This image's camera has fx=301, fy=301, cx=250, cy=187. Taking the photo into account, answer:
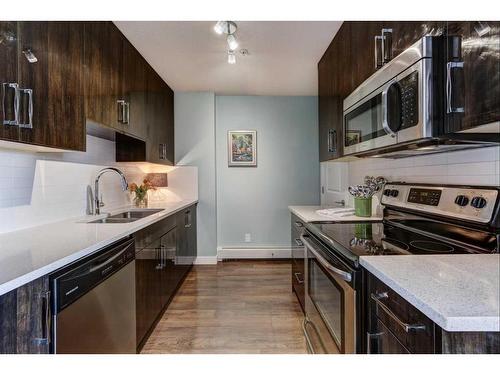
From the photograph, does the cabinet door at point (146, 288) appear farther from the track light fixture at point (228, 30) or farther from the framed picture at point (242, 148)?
the framed picture at point (242, 148)

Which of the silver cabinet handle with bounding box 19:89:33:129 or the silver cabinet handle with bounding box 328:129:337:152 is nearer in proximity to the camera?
the silver cabinet handle with bounding box 19:89:33:129

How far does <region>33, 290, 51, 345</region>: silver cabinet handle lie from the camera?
105 centimetres

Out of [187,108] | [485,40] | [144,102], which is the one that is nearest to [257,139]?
[187,108]

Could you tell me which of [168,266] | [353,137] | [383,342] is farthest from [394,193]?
[168,266]

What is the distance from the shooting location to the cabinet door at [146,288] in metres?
1.91

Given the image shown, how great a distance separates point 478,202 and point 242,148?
10.4 ft

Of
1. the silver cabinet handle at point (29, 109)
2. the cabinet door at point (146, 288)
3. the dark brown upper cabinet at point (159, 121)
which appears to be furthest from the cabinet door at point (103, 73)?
the cabinet door at point (146, 288)

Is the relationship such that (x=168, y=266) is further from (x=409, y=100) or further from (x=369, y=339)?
(x=409, y=100)

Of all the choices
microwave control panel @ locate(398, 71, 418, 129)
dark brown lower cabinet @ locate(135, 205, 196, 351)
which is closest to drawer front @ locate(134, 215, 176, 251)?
dark brown lower cabinet @ locate(135, 205, 196, 351)

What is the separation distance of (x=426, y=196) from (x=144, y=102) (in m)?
2.42

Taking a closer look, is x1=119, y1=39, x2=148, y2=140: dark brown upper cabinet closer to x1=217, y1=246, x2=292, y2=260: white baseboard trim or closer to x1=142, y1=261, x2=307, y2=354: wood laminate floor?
x1=142, y1=261, x2=307, y2=354: wood laminate floor

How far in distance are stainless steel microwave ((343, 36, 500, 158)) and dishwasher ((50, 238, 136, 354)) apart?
1472 millimetres

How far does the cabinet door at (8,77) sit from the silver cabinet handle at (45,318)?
2.10 ft

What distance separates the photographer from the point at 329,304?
1483 mm
